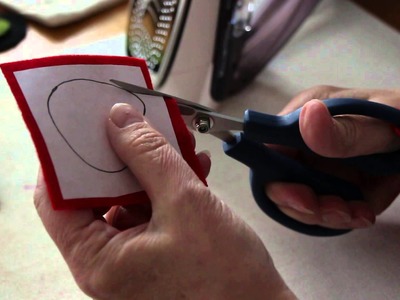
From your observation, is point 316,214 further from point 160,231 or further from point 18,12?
point 18,12

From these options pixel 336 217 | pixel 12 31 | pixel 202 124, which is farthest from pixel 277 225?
pixel 12 31

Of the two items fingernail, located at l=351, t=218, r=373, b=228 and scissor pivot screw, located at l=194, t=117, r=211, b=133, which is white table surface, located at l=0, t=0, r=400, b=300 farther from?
scissor pivot screw, located at l=194, t=117, r=211, b=133

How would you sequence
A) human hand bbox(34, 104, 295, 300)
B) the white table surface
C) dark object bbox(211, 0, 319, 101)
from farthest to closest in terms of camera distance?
dark object bbox(211, 0, 319, 101) → the white table surface → human hand bbox(34, 104, 295, 300)

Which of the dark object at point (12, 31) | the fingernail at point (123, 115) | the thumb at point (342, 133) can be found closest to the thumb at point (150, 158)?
the fingernail at point (123, 115)

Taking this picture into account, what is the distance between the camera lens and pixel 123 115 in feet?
1.07

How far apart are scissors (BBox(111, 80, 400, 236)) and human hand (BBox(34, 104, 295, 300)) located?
6cm

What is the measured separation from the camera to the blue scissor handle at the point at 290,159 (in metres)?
0.39

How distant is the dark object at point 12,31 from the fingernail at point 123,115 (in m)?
0.38

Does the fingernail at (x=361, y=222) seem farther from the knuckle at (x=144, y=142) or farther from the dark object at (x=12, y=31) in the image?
the dark object at (x=12, y=31)

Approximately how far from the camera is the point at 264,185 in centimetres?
47

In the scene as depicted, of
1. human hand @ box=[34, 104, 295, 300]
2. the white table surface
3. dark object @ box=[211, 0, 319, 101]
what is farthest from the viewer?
dark object @ box=[211, 0, 319, 101]

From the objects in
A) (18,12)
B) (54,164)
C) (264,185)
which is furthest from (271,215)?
(18,12)

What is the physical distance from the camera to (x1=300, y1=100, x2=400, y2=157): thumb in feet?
1.23

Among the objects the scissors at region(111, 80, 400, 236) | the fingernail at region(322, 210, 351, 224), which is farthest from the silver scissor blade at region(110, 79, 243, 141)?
the fingernail at region(322, 210, 351, 224)
